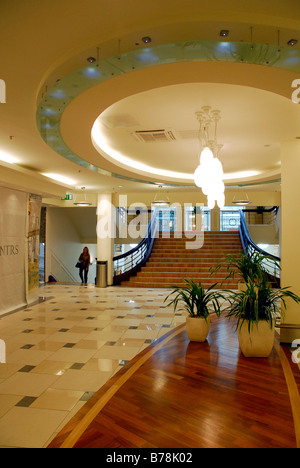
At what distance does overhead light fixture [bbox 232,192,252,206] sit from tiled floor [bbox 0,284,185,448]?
4.19m

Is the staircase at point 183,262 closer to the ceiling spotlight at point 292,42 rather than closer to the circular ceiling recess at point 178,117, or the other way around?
the circular ceiling recess at point 178,117

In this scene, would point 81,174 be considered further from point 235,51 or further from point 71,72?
point 235,51

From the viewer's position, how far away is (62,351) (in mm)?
4898

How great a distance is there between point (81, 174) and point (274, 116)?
478cm

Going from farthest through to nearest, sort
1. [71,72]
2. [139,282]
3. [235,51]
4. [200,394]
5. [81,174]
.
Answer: [139,282] → [81,174] → [200,394] → [71,72] → [235,51]

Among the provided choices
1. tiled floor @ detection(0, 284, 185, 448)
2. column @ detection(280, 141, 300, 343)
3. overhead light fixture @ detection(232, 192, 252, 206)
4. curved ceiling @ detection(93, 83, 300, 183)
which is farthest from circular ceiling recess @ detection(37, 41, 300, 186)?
tiled floor @ detection(0, 284, 185, 448)

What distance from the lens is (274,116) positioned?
5109mm

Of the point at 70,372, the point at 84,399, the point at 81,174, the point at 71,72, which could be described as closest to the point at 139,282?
the point at 81,174

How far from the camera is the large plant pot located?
4.29 meters

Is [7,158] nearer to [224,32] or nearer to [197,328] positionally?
[197,328]

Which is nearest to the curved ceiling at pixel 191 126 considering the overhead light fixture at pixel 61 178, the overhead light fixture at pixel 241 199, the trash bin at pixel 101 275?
the overhead light fixture at pixel 61 178

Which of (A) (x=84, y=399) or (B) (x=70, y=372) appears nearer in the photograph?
(A) (x=84, y=399)

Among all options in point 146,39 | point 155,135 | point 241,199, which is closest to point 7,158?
point 155,135

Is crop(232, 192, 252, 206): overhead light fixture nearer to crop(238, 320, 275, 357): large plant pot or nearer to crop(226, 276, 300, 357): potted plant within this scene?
crop(226, 276, 300, 357): potted plant
